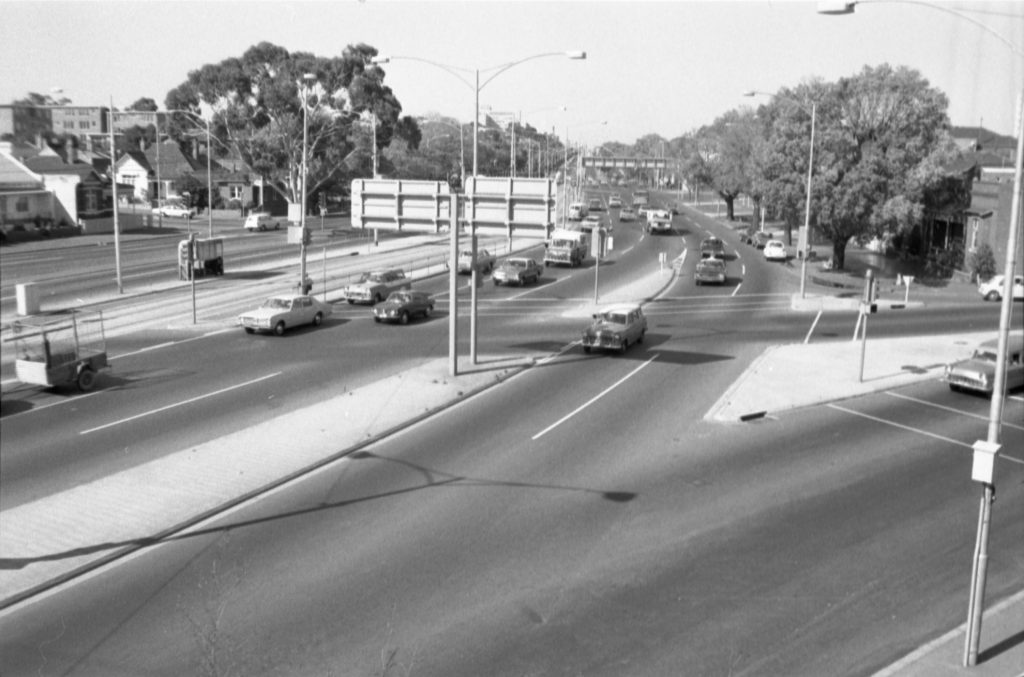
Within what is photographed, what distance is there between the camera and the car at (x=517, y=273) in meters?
49.8

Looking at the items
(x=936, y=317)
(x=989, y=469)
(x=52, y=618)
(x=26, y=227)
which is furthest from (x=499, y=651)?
(x=936, y=317)

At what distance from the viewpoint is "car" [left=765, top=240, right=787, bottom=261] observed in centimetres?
6605

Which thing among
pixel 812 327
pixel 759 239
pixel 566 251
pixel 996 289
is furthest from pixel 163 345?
pixel 759 239

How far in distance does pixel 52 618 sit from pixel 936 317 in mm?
39239

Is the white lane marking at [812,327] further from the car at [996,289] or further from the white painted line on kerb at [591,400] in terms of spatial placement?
the car at [996,289]

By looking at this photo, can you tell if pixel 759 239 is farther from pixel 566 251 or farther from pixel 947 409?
pixel 947 409

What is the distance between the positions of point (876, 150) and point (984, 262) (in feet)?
28.8

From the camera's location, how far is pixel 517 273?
1967 inches

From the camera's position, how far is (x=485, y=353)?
31.2 m

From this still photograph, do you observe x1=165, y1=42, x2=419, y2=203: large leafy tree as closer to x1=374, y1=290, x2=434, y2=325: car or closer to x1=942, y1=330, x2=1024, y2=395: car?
x1=374, y1=290, x2=434, y2=325: car

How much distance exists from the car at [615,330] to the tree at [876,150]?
2492 cm

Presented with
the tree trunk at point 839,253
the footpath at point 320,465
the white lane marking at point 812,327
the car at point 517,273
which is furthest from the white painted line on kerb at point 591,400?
the tree trunk at point 839,253

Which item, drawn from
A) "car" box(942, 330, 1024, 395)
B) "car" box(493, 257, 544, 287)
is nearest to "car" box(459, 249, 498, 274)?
"car" box(493, 257, 544, 287)

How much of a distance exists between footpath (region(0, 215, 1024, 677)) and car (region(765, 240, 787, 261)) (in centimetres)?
3310
